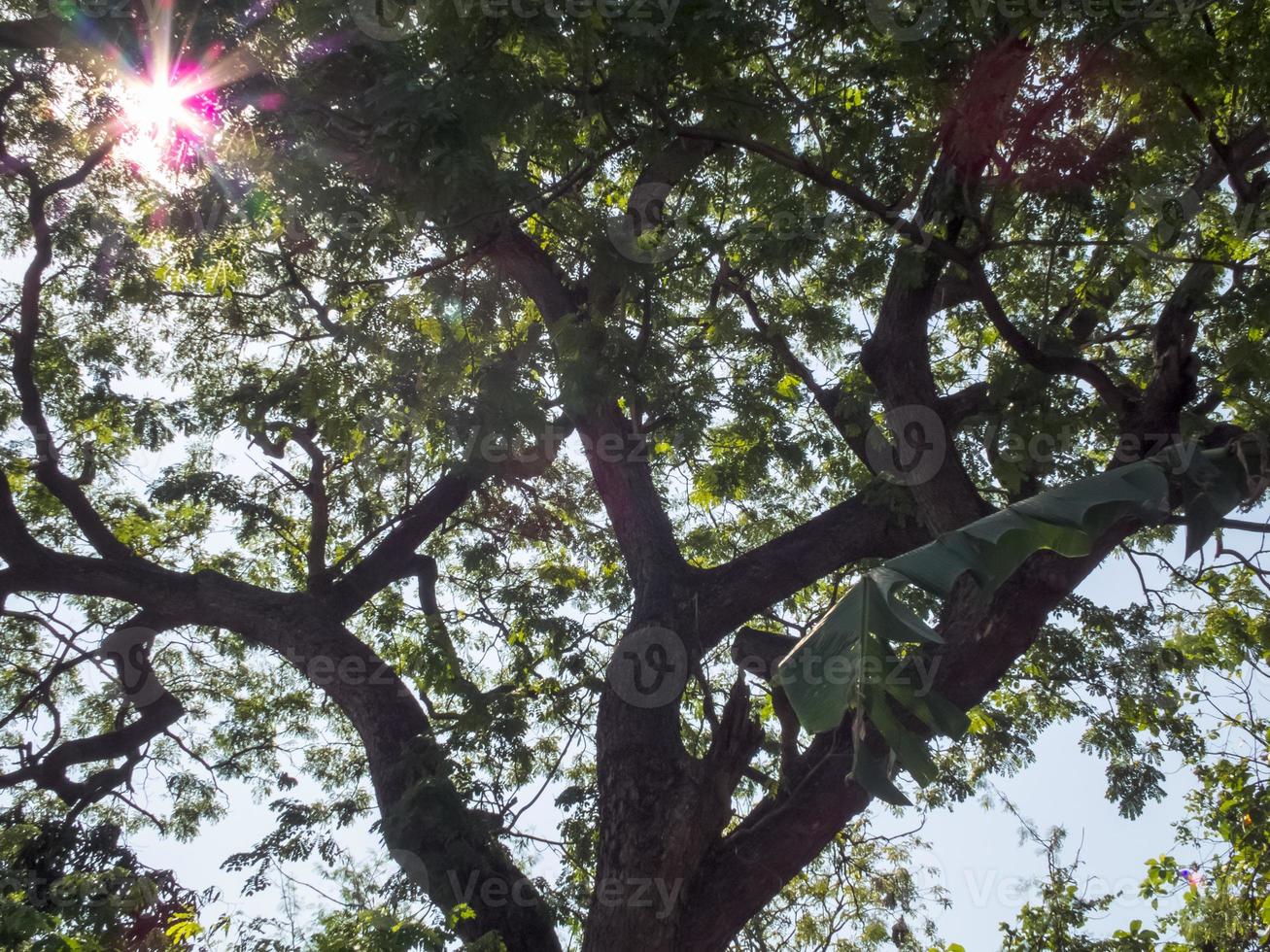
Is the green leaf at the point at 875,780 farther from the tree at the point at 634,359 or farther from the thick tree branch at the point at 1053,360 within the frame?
the thick tree branch at the point at 1053,360

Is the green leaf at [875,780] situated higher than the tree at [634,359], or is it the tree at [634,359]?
the tree at [634,359]

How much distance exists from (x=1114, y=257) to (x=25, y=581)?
714 cm

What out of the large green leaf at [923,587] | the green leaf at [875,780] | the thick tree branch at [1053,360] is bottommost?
the green leaf at [875,780]

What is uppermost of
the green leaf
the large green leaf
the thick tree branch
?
the thick tree branch

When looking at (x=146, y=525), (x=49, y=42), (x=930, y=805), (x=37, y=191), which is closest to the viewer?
(x=49, y=42)

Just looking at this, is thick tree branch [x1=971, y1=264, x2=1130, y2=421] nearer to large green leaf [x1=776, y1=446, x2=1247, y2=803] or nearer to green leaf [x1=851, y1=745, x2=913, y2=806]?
large green leaf [x1=776, y1=446, x2=1247, y2=803]

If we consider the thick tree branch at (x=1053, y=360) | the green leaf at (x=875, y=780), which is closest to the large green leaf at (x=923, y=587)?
the green leaf at (x=875, y=780)

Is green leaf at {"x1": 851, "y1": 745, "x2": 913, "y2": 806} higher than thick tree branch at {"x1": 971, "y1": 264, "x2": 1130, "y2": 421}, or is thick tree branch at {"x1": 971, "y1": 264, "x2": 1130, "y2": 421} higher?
thick tree branch at {"x1": 971, "y1": 264, "x2": 1130, "y2": 421}

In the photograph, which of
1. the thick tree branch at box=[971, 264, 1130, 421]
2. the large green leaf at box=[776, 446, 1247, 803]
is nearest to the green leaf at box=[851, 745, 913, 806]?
the large green leaf at box=[776, 446, 1247, 803]

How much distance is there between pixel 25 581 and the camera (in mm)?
7023

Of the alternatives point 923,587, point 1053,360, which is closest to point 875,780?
point 923,587

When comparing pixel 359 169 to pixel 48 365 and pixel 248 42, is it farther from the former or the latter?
pixel 48 365

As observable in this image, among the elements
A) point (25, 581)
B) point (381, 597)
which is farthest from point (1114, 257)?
point (25, 581)

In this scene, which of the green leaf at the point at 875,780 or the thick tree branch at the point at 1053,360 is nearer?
the green leaf at the point at 875,780
